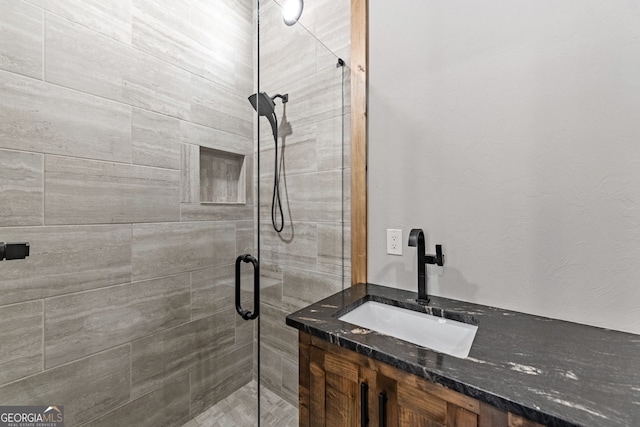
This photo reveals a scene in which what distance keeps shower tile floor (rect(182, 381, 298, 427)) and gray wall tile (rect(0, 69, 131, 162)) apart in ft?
4.79

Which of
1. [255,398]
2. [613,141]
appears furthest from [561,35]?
[255,398]

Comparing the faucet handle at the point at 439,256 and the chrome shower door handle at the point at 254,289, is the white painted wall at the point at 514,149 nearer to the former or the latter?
the faucet handle at the point at 439,256

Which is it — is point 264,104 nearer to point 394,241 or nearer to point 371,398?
point 394,241

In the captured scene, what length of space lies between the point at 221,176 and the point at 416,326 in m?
1.32

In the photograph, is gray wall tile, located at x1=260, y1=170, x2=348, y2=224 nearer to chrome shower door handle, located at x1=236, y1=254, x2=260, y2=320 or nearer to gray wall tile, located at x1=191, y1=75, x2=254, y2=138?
chrome shower door handle, located at x1=236, y1=254, x2=260, y2=320

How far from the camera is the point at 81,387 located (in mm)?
1248

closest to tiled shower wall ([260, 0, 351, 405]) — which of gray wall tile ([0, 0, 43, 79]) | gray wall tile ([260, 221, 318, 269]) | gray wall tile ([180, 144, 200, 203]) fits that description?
gray wall tile ([260, 221, 318, 269])

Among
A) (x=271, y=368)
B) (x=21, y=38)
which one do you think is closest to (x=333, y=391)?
(x=271, y=368)

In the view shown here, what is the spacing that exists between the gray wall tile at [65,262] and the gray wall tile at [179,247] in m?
0.06

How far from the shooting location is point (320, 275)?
1440 millimetres

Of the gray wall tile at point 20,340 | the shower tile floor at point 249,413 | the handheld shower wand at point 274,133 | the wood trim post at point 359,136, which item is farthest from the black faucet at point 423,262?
the gray wall tile at point 20,340

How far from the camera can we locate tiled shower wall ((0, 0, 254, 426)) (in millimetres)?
1106

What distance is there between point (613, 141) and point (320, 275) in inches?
48.1

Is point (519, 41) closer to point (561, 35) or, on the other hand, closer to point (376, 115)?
point (561, 35)
